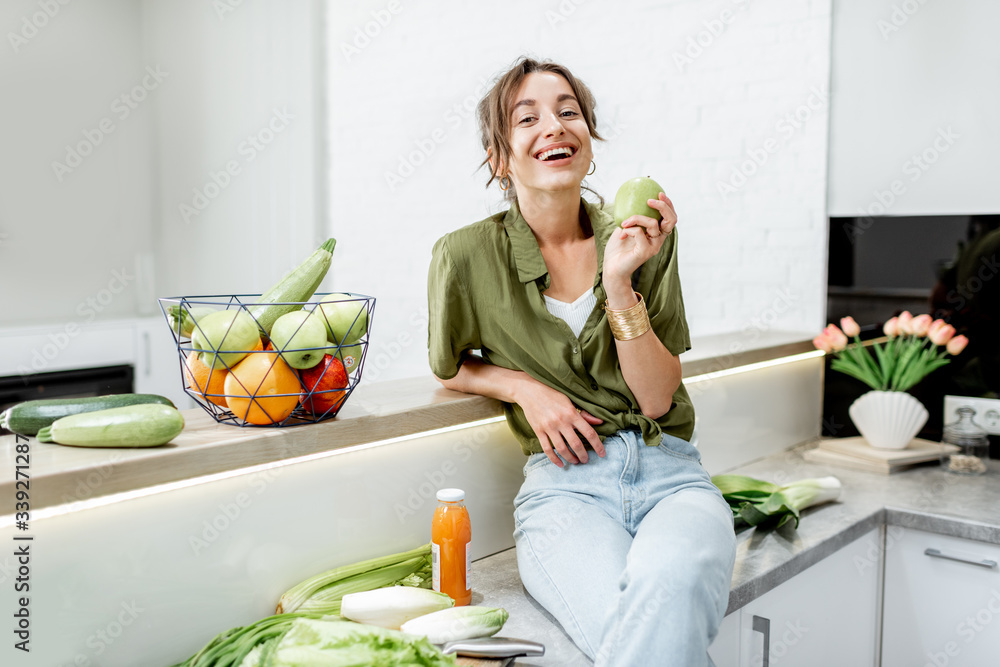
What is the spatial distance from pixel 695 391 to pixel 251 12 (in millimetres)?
2977

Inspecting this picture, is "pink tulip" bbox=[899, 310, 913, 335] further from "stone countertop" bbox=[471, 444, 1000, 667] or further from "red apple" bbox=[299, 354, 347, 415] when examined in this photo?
"red apple" bbox=[299, 354, 347, 415]

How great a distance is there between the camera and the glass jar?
7.05ft

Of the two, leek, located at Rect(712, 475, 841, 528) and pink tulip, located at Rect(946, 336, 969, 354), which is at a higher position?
pink tulip, located at Rect(946, 336, 969, 354)

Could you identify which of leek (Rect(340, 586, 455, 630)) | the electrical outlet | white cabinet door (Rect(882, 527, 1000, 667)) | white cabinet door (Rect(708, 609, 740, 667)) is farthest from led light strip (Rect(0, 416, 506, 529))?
the electrical outlet

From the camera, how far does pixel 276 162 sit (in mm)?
3922

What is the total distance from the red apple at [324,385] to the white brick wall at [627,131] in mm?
1742

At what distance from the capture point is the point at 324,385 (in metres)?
1.22

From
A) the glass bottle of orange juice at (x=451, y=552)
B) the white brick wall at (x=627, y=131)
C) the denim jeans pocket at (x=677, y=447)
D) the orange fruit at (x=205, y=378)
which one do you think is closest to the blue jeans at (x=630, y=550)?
the denim jeans pocket at (x=677, y=447)

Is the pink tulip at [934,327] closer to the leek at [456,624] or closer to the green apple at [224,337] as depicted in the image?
the leek at [456,624]

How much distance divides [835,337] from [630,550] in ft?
4.44

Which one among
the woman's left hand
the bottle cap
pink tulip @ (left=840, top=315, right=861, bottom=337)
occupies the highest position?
the woman's left hand

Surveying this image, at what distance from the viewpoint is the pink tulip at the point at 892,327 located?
2256 millimetres

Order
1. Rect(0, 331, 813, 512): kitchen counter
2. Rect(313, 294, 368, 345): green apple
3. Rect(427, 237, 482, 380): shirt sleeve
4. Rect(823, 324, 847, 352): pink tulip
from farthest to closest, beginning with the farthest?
Rect(823, 324, 847, 352): pink tulip, Rect(427, 237, 482, 380): shirt sleeve, Rect(313, 294, 368, 345): green apple, Rect(0, 331, 813, 512): kitchen counter

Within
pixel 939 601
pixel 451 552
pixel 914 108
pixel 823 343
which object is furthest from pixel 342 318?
pixel 914 108
